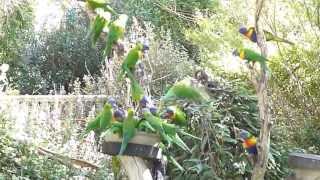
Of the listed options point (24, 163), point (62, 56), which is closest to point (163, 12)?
point (62, 56)

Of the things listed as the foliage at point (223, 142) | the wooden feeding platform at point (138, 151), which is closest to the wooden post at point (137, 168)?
the wooden feeding platform at point (138, 151)

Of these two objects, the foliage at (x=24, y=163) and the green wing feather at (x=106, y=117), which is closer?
the green wing feather at (x=106, y=117)

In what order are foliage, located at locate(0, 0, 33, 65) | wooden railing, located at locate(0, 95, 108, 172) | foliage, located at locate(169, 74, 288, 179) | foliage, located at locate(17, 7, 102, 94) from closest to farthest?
foliage, located at locate(169, 74, 288, 179)
wooden railing, located at locate(0, 95, 108, 172)
foliage, located at locate(0, 0, 33, 65)
foliage, located at locate(17, 7, 102, 94)

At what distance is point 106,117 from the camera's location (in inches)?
96.1

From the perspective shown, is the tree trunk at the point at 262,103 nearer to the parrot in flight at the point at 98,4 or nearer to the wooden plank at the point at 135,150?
the wooden plank at the point at 135,150

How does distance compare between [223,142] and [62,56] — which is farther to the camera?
[62,56]

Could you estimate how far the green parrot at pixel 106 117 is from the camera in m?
2.42

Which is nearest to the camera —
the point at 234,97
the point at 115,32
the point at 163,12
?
the point at 115,32

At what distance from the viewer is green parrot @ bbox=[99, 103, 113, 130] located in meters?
2.42

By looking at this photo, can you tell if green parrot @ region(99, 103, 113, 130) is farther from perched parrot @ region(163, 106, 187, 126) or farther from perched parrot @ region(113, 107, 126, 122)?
perched parrot @ region(163, 106, 187, 126)

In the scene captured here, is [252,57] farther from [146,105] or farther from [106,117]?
[106,117]

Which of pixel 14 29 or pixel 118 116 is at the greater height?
pixel 14 29

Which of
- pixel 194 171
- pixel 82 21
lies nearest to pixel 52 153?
pixel 194 171

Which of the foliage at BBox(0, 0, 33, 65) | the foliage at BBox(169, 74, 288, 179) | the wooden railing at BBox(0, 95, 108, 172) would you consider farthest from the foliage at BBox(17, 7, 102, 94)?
the foliage at BBox(169, 74, 288, 179)
